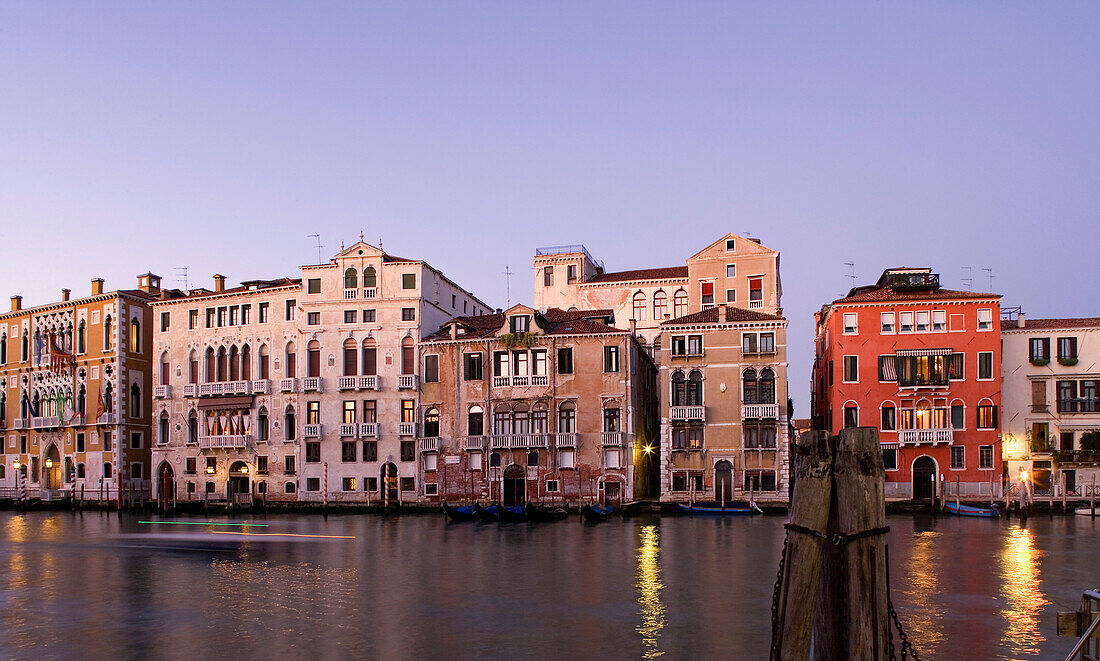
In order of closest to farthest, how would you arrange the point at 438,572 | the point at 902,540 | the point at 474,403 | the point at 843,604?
Answer: the point at 843,604 → the point at 438,572 → the point at 902,540 → the point at 474,403

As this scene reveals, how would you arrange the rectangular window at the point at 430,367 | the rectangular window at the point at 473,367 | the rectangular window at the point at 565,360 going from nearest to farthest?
the rectangular window at the point at 565,360 < the rectangular window at the point at 473,367 < the rectangular window at the point at 430,367

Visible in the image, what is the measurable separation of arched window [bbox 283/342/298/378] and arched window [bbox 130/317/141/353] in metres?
11.3

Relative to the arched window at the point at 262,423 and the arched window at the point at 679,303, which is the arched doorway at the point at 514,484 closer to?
the arched window at the point at 679,303

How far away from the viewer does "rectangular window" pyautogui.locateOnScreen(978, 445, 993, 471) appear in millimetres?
42344

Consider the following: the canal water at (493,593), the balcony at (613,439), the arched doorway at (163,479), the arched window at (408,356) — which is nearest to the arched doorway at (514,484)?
the balcony at (613,439)

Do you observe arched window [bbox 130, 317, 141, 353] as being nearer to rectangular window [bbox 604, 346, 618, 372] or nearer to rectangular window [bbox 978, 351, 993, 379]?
rectangular window [bbox 604, 346, 618, 372]

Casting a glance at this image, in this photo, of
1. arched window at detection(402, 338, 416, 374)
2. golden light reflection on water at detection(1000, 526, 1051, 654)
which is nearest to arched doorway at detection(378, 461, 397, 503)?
arched window at detection(402, 338, 416, 374)

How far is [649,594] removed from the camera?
764 inches

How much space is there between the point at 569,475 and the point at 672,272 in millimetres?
14585

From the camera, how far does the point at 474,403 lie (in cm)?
4628

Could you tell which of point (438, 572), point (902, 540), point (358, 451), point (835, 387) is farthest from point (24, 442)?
point (902, 540)

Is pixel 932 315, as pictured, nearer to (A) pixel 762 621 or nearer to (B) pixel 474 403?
(B) pixel 474 403

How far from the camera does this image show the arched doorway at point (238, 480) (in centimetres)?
4984

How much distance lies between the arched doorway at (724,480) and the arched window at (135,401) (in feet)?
112
